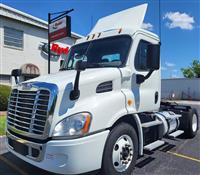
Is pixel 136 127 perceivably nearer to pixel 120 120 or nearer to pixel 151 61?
pixel 120 120

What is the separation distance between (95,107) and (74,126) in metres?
0.43

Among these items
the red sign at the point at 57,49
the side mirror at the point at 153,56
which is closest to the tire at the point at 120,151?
the side mirror at the point at 153,56

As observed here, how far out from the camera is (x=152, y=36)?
5688 mm

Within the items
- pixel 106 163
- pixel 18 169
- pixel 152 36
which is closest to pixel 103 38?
pixel 152 36

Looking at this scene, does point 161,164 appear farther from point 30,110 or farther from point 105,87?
point 30,110

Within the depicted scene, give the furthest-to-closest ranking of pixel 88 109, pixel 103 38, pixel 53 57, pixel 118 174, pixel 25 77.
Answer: pixel 53 57 → pixel 25 77 → pixel 103 38 → pixel 118 174 → pixel 88 109

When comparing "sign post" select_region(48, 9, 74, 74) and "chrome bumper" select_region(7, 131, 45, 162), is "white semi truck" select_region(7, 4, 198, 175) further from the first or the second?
"sign post" select_region(48, 9, 74, 74)

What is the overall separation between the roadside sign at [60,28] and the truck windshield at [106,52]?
964 centimetres

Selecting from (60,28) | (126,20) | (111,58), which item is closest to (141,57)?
(111,58)

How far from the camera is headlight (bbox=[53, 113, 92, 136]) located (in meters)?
3.53

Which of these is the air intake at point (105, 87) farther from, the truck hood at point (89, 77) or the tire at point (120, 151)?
the tire at point (120, 151)

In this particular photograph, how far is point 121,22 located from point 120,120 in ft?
8.04

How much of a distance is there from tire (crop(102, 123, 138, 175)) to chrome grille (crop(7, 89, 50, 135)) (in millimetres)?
1088

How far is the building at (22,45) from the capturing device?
1789cm
